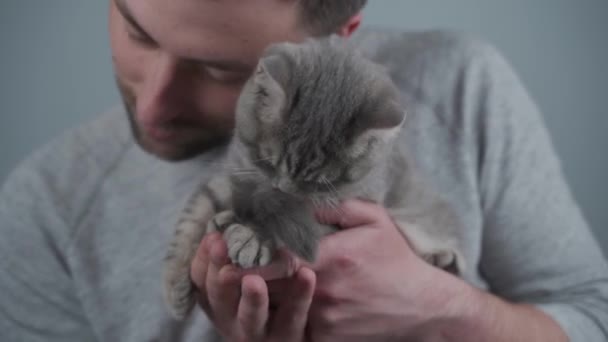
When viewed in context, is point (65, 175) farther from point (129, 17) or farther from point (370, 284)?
point (370, 284)

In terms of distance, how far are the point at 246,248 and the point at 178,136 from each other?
41cm

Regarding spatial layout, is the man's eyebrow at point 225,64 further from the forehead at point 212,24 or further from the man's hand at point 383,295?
the man's hand at point 383,295

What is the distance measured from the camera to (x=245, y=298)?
817 mm

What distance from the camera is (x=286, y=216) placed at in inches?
34.0

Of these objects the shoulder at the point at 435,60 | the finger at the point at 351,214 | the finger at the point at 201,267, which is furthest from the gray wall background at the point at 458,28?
the finger at the point at 351,214

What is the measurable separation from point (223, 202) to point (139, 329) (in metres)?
0.44

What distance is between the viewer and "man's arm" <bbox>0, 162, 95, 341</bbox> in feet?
4.20

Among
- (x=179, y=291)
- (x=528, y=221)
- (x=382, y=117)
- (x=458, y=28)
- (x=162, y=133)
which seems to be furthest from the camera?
(x=458, y=28)

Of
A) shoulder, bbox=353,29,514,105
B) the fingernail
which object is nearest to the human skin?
the fingernail

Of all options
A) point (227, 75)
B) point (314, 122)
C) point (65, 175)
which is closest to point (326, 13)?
point (227, 75)

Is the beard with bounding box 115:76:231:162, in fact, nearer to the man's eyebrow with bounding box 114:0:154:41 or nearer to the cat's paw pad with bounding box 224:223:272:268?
the man's eyebrow with bounding box 114:0:154:41

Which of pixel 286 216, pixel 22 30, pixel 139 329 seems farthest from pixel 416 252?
pixel 22 30

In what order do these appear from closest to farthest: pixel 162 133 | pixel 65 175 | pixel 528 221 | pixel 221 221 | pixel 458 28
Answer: pixel 221 221, pixel 162 133, pixel 528 221, pixel 65 175, pixel 458 28

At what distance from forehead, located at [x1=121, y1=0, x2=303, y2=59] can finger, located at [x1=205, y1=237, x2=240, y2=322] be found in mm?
335
